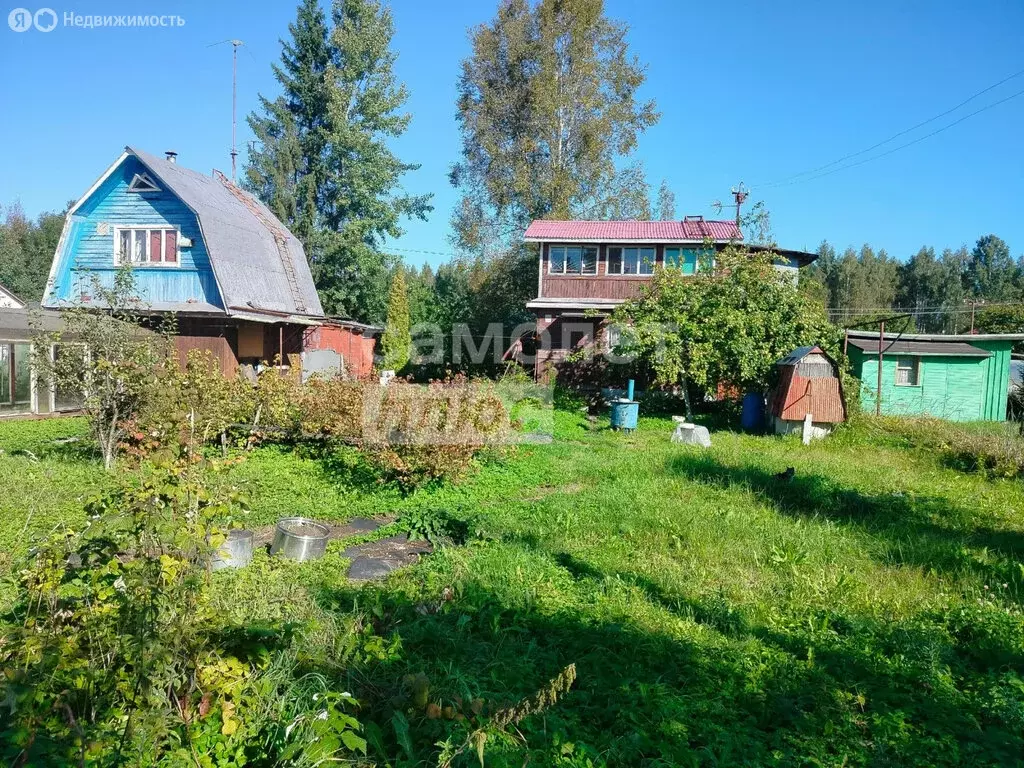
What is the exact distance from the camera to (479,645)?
13.5 ft

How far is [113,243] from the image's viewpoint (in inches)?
685

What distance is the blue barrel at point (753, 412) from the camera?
14.5 m

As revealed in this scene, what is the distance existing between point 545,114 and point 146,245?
674 inches

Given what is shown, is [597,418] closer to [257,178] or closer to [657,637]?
[657,637]

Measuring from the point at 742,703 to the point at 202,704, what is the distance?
2.78 meters

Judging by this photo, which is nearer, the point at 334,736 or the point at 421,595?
the point at 334,736

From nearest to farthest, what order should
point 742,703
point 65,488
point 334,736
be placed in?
point 334,736, point 742,703, point 65,488

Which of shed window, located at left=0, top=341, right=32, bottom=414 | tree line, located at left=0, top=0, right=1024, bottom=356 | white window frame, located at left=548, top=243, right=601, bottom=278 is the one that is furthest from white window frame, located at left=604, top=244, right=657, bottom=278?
shed window, located at left=0, top=341, right=32, bottom=414

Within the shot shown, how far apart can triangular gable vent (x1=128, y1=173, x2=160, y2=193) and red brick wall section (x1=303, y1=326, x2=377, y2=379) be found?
607 centimetres

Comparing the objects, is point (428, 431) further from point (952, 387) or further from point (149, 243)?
point (952, 387)

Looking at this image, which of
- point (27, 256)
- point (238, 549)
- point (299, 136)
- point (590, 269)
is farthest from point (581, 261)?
point (27, 256)

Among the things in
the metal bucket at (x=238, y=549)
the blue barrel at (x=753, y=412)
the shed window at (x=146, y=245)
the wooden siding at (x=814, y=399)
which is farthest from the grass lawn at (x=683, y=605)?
the shed window at (x=146, y=245)

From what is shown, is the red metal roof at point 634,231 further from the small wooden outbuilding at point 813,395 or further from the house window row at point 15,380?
the house window row at point 15,380

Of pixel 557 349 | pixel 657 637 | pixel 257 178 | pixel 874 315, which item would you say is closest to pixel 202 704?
pixel 657 637
